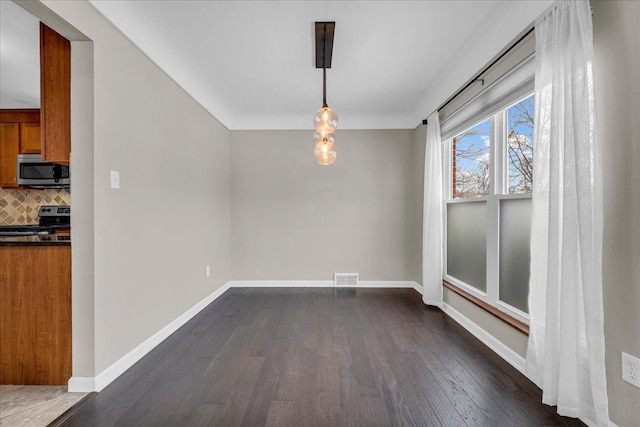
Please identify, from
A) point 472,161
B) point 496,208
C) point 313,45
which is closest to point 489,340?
point 496,208

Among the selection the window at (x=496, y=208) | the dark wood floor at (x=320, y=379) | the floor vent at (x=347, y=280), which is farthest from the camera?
the floor vent at (x=347, y=280)

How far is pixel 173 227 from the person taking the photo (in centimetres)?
286

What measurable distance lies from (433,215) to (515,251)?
1239 mm

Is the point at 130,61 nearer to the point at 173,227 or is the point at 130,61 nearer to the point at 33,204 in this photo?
the point at 173,227

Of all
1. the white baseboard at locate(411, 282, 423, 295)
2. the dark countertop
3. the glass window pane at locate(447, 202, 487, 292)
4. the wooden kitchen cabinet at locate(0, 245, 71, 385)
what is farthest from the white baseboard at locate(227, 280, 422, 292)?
the dark countertop

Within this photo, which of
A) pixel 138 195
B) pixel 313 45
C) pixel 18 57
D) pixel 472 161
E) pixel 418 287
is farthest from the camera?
pixel 418 287

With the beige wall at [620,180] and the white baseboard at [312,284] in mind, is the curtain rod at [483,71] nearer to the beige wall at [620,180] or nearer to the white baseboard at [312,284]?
the beige wall at [620,180]

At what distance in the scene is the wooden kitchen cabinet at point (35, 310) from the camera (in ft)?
6.33

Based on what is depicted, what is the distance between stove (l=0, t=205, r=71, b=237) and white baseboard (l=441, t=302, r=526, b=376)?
17.7ft

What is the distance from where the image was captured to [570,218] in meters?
1.54

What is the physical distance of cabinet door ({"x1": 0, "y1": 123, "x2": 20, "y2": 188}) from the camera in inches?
161

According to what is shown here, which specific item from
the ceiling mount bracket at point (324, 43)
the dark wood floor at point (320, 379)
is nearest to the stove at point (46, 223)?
the dark wood floor at point (320, 379)

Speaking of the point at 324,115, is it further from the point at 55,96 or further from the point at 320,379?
the point at 320,379

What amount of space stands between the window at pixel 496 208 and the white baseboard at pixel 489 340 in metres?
0.27
